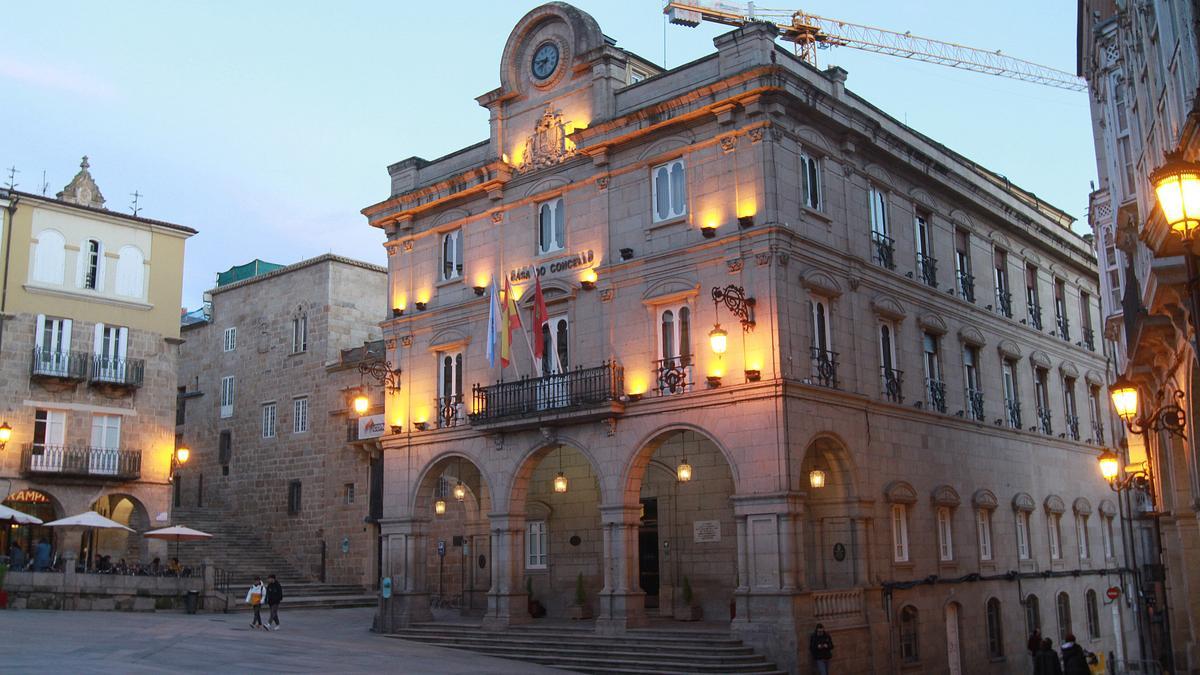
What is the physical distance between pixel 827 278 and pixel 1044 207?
15.6 m

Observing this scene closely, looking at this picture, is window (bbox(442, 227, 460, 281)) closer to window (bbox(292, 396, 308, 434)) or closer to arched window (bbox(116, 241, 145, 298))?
arched window (bbox(116, 241, 145, 298))

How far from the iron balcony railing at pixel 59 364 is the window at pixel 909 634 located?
91.5 feet

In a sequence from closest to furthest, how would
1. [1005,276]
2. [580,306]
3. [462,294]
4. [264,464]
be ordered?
[580,306], [462,294], [1005,276], [264,464]

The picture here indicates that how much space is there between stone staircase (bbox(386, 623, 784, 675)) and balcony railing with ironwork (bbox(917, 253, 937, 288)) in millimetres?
11216

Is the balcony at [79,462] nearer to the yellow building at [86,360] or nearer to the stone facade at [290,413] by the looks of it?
the yellow building at [86,360]

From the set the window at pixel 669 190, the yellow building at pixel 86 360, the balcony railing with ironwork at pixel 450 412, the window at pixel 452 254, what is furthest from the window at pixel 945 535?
the yellow building at pixel 86 360

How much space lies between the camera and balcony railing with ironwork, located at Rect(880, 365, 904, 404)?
1037 inches

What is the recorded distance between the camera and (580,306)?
2656 cm

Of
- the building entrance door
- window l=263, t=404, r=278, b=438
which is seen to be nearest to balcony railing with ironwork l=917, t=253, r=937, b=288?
the building entrance door

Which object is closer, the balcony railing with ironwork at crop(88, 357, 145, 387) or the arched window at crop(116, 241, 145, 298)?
the balcony railing with ironwork at crop(88, 357, 145, 387)

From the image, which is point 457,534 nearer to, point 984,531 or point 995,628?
point 984,531

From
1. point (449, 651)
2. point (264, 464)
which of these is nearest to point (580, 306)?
point (449, 651)

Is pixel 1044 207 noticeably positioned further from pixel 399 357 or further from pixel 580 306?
pixel 399 357

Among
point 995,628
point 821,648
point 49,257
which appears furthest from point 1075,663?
point 49,257
